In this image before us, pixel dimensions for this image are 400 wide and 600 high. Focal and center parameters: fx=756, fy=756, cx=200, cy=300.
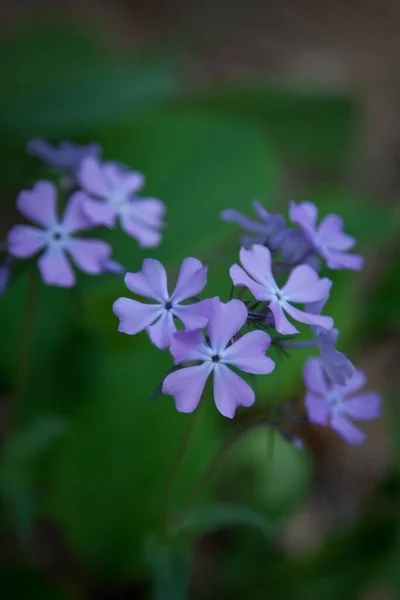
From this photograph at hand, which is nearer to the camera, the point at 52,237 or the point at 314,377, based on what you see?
the point at 314,377

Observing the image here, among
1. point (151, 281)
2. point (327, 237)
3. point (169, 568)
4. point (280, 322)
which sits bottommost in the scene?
point (169, 568)

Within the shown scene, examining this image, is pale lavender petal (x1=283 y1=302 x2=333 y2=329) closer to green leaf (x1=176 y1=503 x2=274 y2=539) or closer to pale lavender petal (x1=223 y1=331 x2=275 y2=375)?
pale lavender petal (x1=223 y1=331 x2=275 y2=375)

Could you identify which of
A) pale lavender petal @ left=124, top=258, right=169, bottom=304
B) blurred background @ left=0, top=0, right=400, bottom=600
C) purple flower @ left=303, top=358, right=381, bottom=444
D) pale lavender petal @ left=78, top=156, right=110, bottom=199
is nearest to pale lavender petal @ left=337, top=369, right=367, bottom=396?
purple flower @ left=303, top=358, right=381, bottom=444

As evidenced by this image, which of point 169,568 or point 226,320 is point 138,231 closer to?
point 226,320

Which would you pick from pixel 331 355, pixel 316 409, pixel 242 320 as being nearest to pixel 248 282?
pixel 242 320

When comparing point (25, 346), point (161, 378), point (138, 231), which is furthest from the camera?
point (161, 378)

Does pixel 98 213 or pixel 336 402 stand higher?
pixel 98 213

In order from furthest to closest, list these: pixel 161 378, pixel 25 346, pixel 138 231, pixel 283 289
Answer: pixel 161 378, pixel 25 346, pixel 138 231, pixel 283 289

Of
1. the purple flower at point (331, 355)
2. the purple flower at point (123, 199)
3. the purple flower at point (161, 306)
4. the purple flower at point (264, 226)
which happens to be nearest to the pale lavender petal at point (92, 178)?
the purple flower at point (123, 199)
